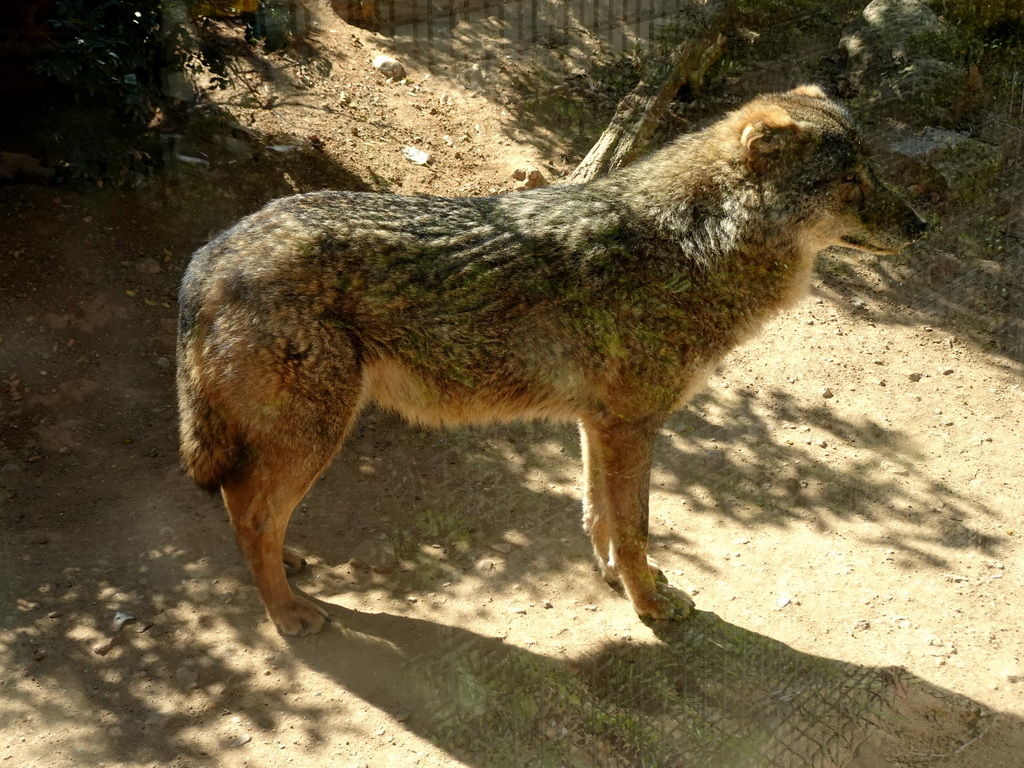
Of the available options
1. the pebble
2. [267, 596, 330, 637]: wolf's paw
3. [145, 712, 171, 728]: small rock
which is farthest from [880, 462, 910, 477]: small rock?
the pebble

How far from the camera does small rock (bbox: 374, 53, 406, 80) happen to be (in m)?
10.3

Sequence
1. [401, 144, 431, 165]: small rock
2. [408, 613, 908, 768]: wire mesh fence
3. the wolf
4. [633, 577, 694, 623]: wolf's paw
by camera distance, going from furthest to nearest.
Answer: [401, 144, 431, 165]: small rock, [633, 577, 694, 623]: wolf's paw, the wolf, [408, 613, 908, 768]: wire mesh fence

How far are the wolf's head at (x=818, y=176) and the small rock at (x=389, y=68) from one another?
6088mm

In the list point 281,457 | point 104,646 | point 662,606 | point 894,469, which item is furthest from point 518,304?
point 894,469

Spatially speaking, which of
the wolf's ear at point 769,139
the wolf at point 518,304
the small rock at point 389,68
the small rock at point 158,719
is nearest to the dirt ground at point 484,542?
the small rock at point 158,719

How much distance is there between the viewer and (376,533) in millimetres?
5973

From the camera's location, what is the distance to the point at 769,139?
15.7 feet

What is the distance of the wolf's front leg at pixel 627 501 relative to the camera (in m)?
4.98

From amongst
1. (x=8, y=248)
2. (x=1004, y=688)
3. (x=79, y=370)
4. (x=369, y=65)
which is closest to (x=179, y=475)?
(x=79, y=370)

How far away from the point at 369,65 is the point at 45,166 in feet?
13.3

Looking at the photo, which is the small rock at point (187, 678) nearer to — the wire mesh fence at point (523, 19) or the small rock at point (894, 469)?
the small rock at point (894, 469)

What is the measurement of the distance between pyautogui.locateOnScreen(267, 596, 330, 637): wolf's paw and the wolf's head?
3.45 metres

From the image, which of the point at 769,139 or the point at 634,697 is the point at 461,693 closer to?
the point at 634,697

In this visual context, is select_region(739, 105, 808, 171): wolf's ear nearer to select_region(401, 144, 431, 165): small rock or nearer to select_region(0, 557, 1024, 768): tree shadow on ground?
select_region(0, 557, 1024, 768): tree shadow on ground
